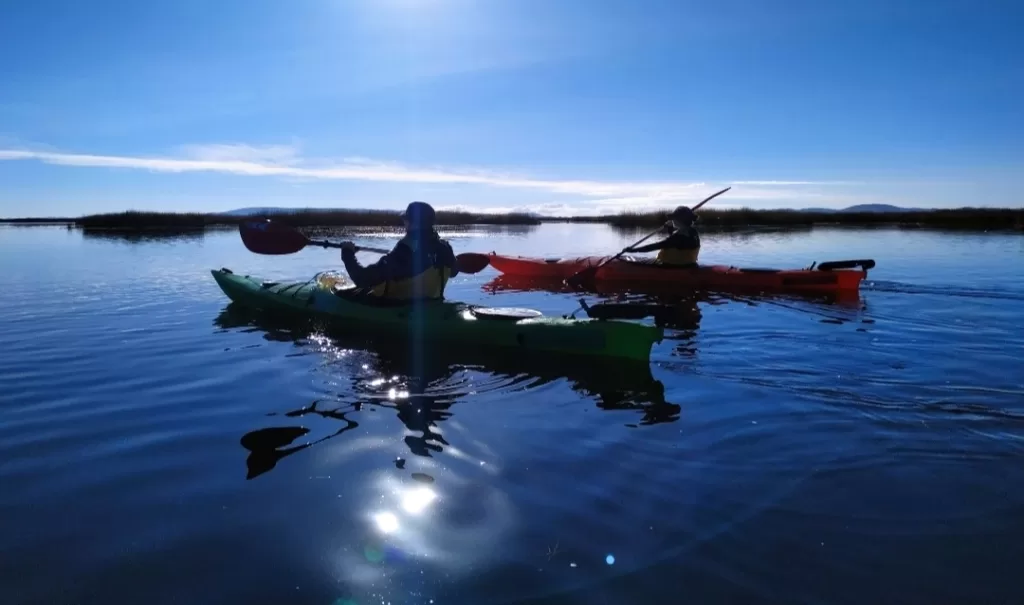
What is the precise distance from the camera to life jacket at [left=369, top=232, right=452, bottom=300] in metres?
8.13

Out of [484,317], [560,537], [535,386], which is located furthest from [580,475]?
[484,317]

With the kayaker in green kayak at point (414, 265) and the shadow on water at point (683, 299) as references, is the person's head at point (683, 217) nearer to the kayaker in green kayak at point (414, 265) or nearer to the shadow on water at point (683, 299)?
the shadow on water at point (683, 299)

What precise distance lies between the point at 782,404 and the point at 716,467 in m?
1.69

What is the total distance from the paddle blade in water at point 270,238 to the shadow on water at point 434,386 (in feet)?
5.89

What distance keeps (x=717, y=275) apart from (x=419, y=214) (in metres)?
7.79

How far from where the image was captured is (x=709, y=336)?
889cm

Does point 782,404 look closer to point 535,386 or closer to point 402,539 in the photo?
point 535,386

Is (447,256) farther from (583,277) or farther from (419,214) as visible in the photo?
(583,277)

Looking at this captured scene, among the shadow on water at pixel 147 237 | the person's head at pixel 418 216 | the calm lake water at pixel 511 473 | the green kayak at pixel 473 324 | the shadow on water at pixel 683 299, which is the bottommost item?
the calm lake water at pixel 511 473

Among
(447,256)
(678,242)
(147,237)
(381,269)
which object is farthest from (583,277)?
(147,237)

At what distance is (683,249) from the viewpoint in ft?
45.2

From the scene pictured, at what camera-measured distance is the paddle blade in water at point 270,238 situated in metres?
10.2

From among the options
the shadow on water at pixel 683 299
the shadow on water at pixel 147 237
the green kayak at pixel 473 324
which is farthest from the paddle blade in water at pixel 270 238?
the shadow on water at pixel 147 237

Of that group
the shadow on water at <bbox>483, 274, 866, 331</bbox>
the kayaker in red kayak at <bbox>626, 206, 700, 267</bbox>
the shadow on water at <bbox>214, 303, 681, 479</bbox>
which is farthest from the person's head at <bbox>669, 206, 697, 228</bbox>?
the shadow on water at <bbox>214, 303, 681, 479</bbox>
